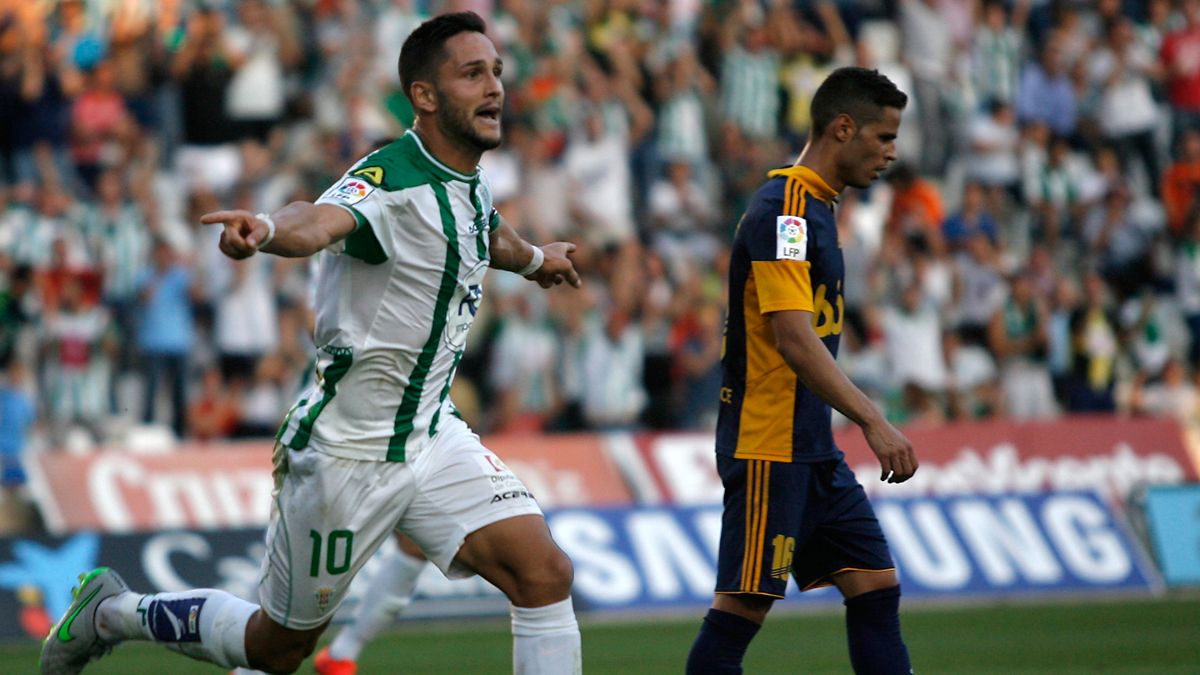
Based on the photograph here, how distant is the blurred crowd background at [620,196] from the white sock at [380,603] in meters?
5.99

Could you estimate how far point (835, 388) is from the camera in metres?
6.91

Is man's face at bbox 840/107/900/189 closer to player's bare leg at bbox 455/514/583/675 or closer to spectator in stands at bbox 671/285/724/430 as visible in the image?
player's bare leg at bbox 455/514/583/675

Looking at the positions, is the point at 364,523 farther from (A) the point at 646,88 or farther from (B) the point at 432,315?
(A) the point at 646,88

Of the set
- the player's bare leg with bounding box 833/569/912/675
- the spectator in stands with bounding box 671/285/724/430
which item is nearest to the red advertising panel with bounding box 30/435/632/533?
the spectator in stands with bounding box 671/285/724/430

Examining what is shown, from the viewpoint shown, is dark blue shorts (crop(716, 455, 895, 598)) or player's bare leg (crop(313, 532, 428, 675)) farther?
player's bare leg (crop(313, 532, 428, 675))

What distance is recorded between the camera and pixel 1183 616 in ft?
45.8

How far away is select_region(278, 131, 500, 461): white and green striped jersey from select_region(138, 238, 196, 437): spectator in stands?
10.1 m

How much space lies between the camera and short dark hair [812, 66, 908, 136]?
7.39m

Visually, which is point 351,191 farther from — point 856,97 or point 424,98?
point 856,97

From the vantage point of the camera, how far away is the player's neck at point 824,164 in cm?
744

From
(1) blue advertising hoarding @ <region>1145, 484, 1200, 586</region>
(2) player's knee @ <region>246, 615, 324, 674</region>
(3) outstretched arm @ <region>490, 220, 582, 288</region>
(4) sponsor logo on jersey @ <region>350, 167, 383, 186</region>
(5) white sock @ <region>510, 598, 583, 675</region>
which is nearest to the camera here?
(4) sponsor logo on jersey @ <region>350, 167, 383, 186</region>

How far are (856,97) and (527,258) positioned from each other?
1.50m

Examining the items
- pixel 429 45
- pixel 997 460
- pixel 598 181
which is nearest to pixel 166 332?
pixel 598 181

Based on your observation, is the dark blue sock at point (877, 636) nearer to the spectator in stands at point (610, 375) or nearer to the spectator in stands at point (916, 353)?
the spectator in stands at point (610, 375)
